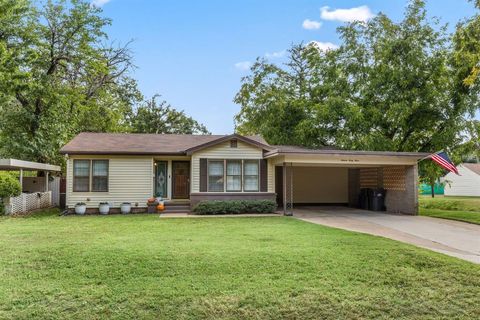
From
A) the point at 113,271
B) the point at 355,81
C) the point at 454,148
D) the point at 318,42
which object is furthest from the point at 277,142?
the point at 113,271

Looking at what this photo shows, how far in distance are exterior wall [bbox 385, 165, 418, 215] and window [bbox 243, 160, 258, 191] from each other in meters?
6.07

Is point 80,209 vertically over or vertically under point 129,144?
under

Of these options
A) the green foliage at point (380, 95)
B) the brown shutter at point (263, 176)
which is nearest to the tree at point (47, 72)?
the green foliage at point (380, 95)

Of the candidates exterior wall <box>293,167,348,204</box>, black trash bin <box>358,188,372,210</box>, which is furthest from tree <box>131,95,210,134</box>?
black trash bin <box>358,188,372,210</box>

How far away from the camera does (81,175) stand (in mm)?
14977

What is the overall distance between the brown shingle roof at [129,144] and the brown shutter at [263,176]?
1252 mm

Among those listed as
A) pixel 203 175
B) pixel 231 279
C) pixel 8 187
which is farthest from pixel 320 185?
pixel 231 279

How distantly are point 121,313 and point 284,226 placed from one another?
6.55m

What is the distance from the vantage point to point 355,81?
2264 cm

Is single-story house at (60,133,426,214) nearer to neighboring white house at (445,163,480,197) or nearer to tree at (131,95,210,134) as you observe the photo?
tree at (131,95,210,134)

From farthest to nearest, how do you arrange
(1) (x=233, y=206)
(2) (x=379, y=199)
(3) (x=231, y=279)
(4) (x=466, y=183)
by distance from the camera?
(4) (x=466, y=183), (2) (x=379, y=199), (1) (x=233, y=206), (3) (x=231, y=279)

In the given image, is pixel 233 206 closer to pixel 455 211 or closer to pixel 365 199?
pixel 365 199

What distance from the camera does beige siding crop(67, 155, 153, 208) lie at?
14.9m

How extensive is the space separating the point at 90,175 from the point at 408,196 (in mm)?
12917
